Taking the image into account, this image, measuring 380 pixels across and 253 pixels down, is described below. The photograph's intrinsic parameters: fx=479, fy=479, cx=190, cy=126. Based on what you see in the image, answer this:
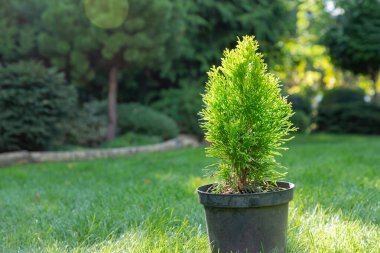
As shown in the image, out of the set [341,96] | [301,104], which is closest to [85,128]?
[301,104]

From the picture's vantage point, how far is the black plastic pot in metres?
2.42

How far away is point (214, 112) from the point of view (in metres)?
2.57

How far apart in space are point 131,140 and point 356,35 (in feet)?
32.6

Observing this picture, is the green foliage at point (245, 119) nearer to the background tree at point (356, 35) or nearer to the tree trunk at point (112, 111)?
the tree trunk at point (112, 111)

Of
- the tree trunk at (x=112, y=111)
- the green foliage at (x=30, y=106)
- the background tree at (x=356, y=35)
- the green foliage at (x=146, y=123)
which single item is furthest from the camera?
the background tree at (x=356, y=35)

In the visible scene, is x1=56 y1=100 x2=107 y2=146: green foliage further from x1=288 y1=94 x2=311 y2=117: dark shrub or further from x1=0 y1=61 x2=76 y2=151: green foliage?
x1=288 y1=94 x2=311 y2=117: dark shrub

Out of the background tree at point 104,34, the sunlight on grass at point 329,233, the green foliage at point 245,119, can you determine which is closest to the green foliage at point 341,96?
the background tree at point 104,34

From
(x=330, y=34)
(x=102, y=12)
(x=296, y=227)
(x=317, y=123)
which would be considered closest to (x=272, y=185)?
(x=296, y=227)

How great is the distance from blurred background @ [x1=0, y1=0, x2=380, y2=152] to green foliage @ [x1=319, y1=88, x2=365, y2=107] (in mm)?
2406

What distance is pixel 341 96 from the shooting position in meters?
20.8

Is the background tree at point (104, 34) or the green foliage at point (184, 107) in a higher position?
the background tree at point (104, 34)

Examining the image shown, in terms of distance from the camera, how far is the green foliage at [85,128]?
33.4 feet

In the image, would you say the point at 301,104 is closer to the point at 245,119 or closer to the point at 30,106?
the point at 30,106

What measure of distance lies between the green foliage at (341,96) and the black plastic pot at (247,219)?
18.9 m
